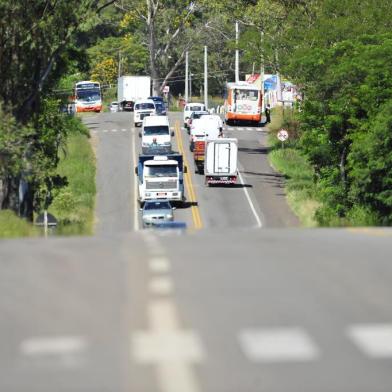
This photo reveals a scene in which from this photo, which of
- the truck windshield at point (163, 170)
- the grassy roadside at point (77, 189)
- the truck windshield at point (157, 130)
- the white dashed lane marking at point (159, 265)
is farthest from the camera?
the truck windshield at point (157, 130)

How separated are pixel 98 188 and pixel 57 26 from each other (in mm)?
24401

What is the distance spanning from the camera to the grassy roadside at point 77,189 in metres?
54.4

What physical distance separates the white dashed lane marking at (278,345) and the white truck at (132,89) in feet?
354

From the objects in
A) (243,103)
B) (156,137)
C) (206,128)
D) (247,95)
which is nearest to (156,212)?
(156,137)

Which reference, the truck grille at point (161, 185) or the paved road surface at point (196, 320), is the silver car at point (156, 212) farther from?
the paved road surface at point (196, 320)

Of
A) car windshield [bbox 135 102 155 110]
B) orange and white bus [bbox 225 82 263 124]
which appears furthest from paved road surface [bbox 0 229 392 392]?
car windshield [bbox 135 102 155 110]

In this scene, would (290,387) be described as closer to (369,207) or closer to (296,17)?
(369,207)

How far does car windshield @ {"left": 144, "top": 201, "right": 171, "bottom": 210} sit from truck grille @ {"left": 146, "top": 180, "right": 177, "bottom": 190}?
4.42 metres

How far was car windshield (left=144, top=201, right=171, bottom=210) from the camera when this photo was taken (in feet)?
177

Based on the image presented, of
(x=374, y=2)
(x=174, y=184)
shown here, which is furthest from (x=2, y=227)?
(x=374, y=2)

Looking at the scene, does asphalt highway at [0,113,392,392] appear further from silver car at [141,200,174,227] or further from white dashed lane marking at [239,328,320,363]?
silver car at [141,200,174,227]

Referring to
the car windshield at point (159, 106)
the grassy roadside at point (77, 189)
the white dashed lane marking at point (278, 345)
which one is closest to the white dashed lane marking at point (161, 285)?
the white dashed lane marking at point (278, 345)

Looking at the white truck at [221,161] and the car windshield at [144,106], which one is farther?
the car windshield at [144,106]

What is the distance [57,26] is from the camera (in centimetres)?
4247
